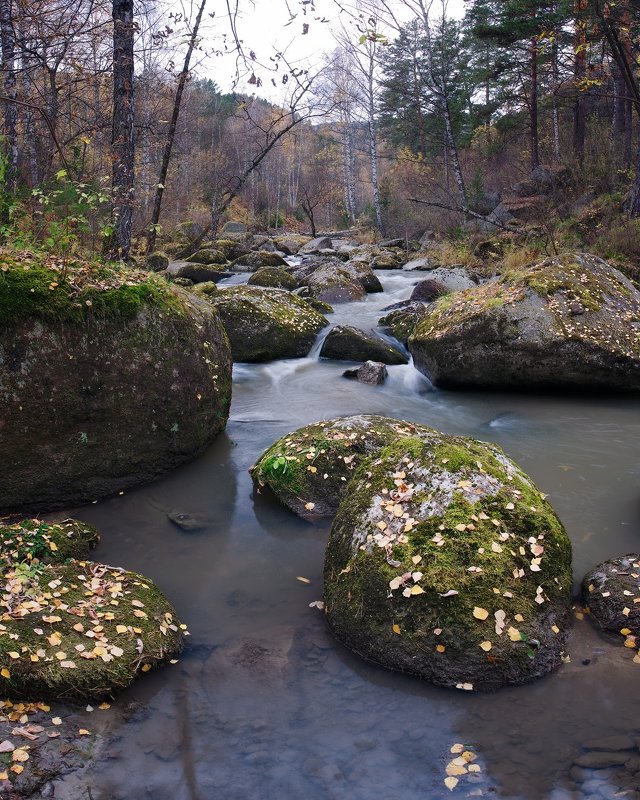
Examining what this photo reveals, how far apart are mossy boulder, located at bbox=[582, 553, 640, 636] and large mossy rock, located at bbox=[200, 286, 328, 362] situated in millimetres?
7044

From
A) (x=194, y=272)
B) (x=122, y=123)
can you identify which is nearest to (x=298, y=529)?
(x=122, y=123)

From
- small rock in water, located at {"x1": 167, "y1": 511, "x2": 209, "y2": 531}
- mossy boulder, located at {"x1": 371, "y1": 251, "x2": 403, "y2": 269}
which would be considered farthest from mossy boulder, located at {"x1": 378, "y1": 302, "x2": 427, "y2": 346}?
mossy boulder, located at {"x1": 371, "y1": 251, "x2": 403, "y2": 269}

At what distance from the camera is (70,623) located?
11.6ft

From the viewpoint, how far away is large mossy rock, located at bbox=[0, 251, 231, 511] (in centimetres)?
507

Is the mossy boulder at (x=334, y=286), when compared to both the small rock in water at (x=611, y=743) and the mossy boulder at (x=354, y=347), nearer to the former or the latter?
the mossy boulder at (x=354, y=347)

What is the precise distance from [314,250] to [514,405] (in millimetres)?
19310

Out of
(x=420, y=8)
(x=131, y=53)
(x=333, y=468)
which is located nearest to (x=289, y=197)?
(x=420, y=8)

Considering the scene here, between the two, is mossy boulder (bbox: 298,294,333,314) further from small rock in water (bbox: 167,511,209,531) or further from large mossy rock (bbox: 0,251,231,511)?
small rock in water (bbox: 167,511,209,531)

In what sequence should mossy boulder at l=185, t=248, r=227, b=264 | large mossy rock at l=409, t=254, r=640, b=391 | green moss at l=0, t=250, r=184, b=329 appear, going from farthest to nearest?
mossy boulder at l=185, t=248, r=227, b=264, large mossy rock at l=409, t=254, r=640, b=391, green moss at l=0, t=250, r=184, b=329

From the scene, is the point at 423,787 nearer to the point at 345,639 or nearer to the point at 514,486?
the point at 345,639

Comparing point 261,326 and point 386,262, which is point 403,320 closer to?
point 261,326

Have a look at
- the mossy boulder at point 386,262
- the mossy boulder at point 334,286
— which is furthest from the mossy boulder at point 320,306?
the mossy boulder at point 386,262

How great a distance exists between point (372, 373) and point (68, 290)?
511 centimetres

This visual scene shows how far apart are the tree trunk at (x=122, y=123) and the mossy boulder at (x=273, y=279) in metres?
6.72
